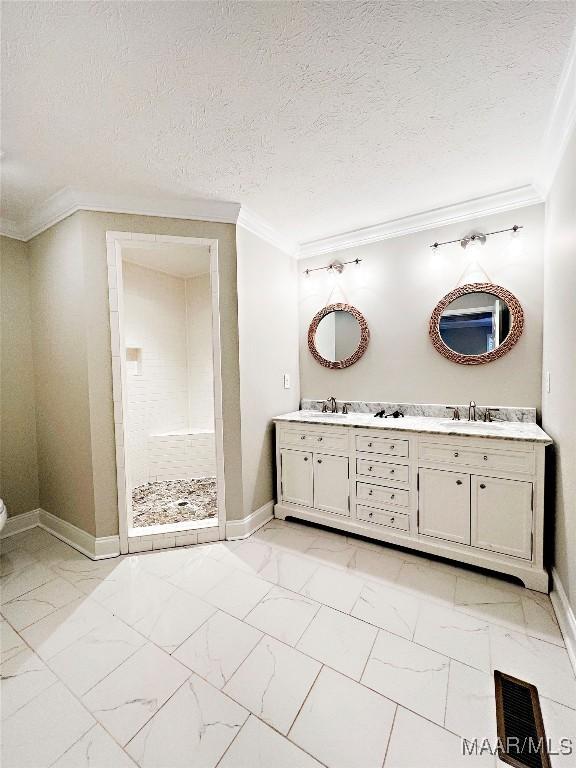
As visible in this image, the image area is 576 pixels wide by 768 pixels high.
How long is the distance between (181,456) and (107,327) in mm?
1924

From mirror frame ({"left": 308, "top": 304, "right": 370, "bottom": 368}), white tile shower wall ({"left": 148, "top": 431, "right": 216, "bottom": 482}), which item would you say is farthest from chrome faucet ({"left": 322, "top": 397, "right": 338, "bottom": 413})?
white tile shower wall ({"left": 148, "top": 431, "right": 216, "bottom": 482})

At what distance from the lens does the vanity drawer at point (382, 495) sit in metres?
2.35

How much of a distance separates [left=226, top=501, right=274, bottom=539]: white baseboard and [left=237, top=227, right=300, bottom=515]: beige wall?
53 millimetres

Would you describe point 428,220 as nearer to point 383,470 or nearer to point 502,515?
point 383,470

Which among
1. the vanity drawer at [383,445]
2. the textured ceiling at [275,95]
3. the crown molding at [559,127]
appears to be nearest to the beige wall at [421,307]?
the crown molding at [559,127]

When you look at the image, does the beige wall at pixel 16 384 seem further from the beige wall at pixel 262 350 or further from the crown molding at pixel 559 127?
the crown molding at pixel 559 127

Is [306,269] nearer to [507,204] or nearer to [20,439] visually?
[507,204]

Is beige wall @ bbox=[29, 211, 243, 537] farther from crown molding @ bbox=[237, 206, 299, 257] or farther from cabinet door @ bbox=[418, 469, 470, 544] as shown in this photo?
cabinet door @ bbox=[418, 469, 470, 544]

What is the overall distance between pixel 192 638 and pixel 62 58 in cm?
264

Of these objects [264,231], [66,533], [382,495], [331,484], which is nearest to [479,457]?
[382,495]

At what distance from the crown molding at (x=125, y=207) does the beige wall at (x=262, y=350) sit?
0.71ft

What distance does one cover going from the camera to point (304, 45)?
1.26m

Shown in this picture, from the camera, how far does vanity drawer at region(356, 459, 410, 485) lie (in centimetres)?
233

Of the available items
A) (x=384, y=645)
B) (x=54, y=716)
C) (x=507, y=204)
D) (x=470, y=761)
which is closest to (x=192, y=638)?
(x=54, y=716)
